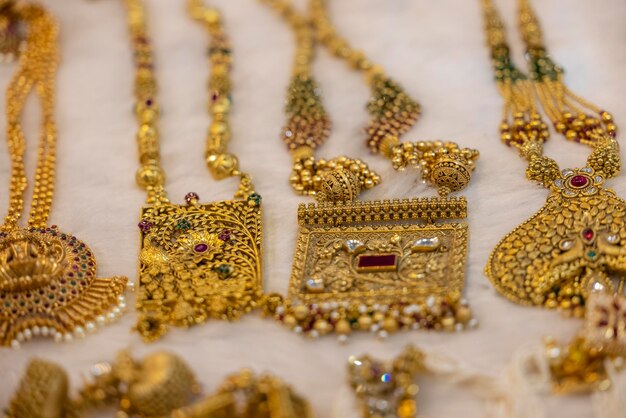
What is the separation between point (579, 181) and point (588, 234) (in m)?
0.19

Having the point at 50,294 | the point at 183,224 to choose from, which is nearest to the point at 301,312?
the point at 183,224

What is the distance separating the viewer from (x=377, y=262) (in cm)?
184

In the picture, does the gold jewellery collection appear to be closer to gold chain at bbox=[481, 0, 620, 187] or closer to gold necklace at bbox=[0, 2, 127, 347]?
gold chain at bbox=[481, 0, 620, 187]

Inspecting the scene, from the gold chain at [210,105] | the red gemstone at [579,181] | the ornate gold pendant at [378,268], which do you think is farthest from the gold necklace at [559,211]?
the gold chain at [210,105]

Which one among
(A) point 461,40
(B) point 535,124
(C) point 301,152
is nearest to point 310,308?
(C) point 301,152

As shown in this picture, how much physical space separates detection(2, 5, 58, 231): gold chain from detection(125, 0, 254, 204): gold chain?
226 mm

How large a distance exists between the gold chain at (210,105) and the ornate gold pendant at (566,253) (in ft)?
2.10

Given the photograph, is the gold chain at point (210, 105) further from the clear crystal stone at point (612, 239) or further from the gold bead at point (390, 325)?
the clear crystal stone at point (612, 239)

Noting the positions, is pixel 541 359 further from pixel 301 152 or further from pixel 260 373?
pixel 301 152

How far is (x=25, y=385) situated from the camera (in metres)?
1.58

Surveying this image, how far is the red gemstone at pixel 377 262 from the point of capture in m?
1.83

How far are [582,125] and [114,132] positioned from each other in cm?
117

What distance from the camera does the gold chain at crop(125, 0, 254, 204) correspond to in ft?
7.07

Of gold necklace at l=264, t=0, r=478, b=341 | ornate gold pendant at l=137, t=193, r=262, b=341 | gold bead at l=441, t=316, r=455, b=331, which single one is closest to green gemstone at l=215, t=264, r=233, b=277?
ornate gold pendant at l=137, t=193, r=262, b=341
